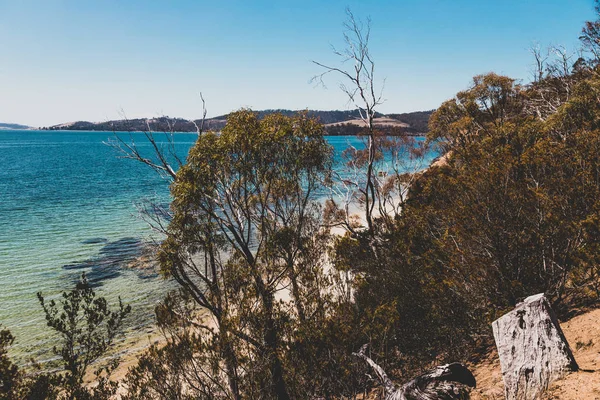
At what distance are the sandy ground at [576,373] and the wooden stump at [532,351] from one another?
21 cm

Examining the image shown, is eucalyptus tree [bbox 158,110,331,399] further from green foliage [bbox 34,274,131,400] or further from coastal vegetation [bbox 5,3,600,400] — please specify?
green foliage [bbox 34,274,131,400]

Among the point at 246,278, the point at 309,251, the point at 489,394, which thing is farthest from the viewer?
the point at 309,251

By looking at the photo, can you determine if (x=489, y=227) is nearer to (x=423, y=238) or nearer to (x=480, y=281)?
(x=480, y=281)

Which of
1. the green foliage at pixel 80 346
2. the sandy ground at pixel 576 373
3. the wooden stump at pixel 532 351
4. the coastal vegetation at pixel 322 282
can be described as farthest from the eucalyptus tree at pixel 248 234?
the wooden stump at pixel 532 351

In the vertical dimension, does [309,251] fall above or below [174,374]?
above

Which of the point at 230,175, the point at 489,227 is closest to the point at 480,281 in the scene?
the point at 489,227

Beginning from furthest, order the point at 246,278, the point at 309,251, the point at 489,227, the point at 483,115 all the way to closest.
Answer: the point at 483,115 → the point at 309,251 → the point at 246,278 → the point at 489,227

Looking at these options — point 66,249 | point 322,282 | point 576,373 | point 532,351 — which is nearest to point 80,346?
point 322,282

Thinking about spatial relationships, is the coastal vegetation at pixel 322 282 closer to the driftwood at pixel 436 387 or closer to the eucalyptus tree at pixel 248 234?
the eucalyptus tree at pixel 248 234

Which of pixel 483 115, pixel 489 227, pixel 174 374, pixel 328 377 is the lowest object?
pixel 328 377

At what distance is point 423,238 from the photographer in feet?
49.8

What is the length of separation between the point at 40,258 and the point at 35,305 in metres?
8.61

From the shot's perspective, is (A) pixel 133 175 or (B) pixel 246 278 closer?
(B) pixel 246 278

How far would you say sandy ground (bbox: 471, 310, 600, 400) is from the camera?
216 inches
